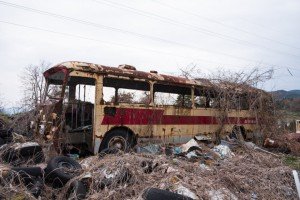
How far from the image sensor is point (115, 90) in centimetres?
1008

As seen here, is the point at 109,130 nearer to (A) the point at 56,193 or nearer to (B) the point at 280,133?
(A) the point at 56,193

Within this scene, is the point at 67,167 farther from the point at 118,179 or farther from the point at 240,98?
the point at 240,98

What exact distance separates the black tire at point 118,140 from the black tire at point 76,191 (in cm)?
390

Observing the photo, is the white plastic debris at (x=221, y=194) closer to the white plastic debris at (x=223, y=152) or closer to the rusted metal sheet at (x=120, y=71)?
the white plastic debris at (x=223, y=152)

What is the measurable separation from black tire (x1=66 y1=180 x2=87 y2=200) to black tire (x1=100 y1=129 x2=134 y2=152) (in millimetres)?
3900

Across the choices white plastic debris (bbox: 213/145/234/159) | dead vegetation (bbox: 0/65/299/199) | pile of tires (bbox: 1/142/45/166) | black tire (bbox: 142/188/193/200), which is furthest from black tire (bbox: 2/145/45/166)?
white plastic debris (bbox: 213/145/234/159)

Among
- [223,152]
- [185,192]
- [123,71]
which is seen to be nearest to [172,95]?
[123,71]

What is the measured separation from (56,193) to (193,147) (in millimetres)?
4659

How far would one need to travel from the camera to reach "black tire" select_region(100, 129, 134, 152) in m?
9.81

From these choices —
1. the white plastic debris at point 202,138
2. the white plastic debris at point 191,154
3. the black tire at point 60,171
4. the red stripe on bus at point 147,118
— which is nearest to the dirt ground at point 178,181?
the black tire at point 60,171

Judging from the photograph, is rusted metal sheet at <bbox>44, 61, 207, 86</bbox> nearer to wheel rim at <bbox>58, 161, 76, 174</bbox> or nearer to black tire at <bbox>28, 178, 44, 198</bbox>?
wheel rim at <bbox>58, 161, 76, 174</bbox>

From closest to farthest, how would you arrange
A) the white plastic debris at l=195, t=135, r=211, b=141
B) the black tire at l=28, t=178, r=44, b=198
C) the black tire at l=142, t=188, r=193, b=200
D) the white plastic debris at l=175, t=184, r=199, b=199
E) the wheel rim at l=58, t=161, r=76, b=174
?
the black tire at l=142, t=188, r=193, b=200 → the white plastic debris at l=175, t=184, r=199, b=199 → the black tire at l=28, t=178, r=44, b=198 → the wheel rim at l=58, t=161, r=76, b=174 → the white plastic debris at l=195, t=135, r=211, b=141

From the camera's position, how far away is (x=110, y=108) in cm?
988

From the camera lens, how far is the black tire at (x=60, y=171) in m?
6.23
